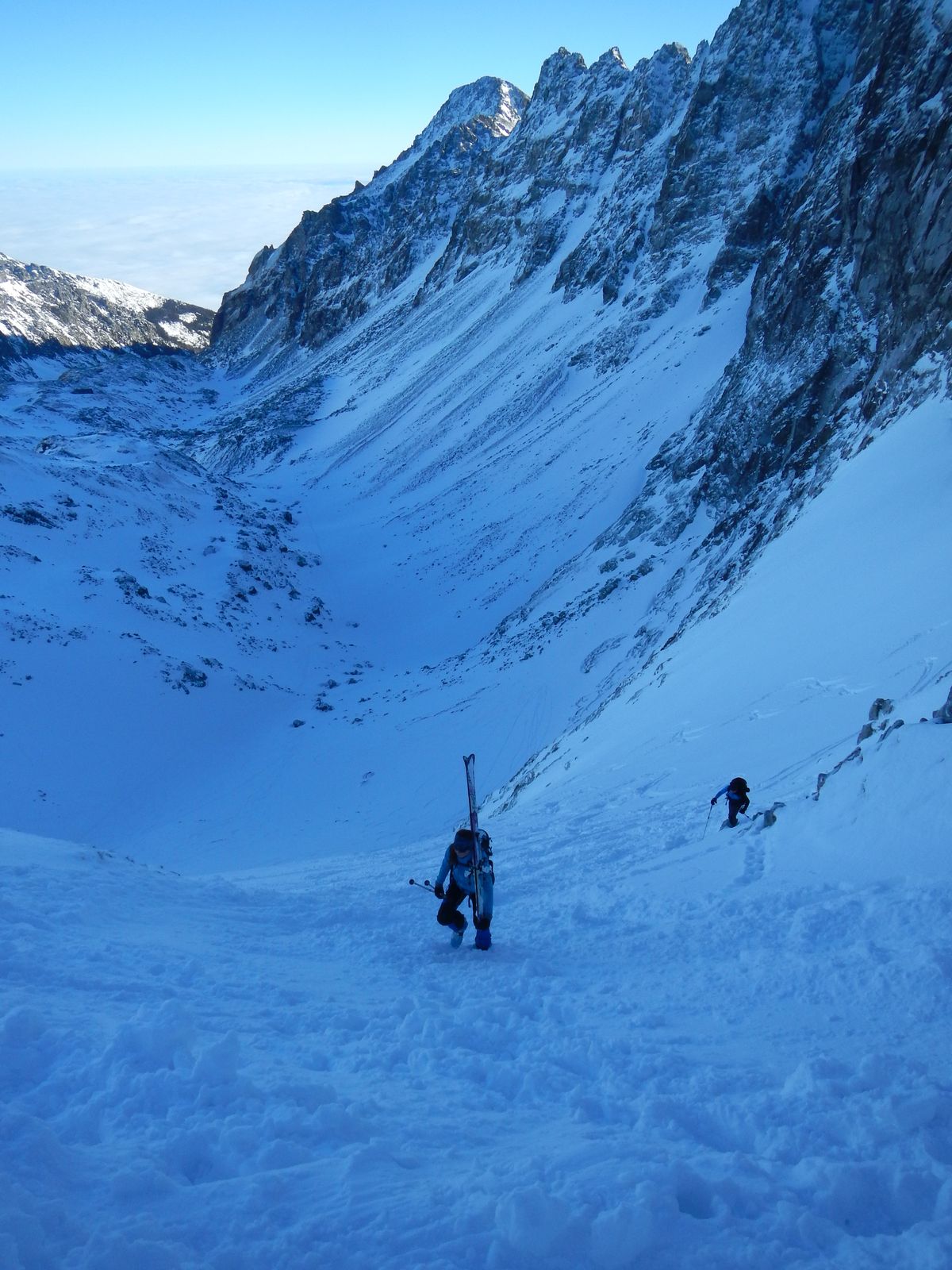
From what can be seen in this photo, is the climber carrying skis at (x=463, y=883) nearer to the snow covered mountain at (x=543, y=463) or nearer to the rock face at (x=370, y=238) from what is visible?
the snow covered mountain at (x=543, y=463)

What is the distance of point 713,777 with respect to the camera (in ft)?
34.4

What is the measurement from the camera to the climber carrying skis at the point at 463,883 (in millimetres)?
6680

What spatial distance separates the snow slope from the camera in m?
3.08

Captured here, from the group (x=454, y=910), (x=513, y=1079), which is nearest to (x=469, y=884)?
(x=454, y=910)

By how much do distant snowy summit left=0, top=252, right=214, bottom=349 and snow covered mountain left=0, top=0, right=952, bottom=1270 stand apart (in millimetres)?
104224

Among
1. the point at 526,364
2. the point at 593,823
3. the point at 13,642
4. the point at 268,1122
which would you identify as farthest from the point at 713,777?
the point at 526,364

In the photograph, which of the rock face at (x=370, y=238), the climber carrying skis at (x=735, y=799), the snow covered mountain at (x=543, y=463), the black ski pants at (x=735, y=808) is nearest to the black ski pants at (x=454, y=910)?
the climber carrying skis at (x=735, y=799)

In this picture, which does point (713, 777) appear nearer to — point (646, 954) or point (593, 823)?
point (593, 823)

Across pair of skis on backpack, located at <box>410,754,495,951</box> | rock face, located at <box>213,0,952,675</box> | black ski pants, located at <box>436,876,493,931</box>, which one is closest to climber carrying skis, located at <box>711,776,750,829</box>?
pair of skis on backpack, located at <box>410,754,495,951</box>

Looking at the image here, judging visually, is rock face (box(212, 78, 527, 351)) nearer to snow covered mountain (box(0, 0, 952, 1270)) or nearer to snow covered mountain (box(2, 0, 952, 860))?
snow covered mountain (box(2, 0, 952, 860))

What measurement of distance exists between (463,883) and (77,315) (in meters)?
182

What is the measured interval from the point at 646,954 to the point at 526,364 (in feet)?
197

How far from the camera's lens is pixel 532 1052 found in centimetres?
462

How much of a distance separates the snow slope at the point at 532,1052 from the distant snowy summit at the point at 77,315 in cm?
14884
